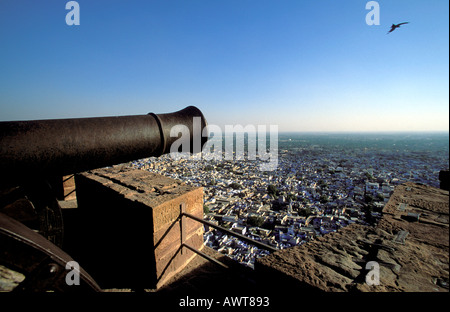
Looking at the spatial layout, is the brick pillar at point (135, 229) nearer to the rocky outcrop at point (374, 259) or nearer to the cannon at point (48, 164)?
the cannon at point (48, 164)

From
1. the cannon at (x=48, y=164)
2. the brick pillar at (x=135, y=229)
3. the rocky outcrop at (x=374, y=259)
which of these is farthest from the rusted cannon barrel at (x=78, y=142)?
the rocky outcrop at (x=374, y=259)

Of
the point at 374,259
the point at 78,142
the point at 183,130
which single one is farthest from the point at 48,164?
the point at 374,259

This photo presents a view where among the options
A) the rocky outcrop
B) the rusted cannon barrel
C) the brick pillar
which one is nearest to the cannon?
the rusted cannon barrel

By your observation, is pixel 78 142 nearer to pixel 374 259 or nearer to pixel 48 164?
pixel 48 164

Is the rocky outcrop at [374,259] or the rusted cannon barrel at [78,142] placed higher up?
the rusted cannon barrel at [78,142]

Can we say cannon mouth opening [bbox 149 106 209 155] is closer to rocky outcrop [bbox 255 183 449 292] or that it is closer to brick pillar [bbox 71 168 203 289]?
brick pillar [bbox 71 168 203 289]
